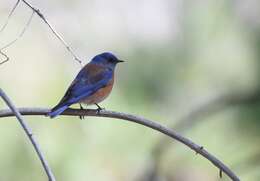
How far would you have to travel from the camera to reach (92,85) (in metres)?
4.17

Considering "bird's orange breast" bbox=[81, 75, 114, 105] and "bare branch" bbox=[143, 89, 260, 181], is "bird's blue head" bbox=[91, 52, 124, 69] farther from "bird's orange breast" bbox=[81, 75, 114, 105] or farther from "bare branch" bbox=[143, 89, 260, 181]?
"bare branch" bbox=[143, 89, 260, 181]

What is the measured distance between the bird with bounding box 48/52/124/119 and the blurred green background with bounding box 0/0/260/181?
1.15 metres

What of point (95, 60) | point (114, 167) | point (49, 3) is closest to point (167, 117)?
point (114, 167)

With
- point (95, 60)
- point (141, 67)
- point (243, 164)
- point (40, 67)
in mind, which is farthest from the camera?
point (141, 67)

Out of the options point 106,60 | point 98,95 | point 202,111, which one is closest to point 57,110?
point 98,95

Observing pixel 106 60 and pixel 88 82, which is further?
pixel 106 60

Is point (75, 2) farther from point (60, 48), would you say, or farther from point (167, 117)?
point (167, 117)

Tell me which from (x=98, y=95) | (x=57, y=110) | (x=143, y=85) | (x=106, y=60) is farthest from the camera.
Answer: (x=143, y=85)

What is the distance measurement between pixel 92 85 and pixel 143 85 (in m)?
2.72

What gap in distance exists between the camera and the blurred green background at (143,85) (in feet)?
18.9

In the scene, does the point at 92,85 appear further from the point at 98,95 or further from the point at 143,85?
the point at 143,85

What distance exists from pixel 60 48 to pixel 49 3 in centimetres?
48

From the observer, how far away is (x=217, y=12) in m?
6.66

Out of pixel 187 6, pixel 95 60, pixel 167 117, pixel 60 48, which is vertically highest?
pixel 187 6
